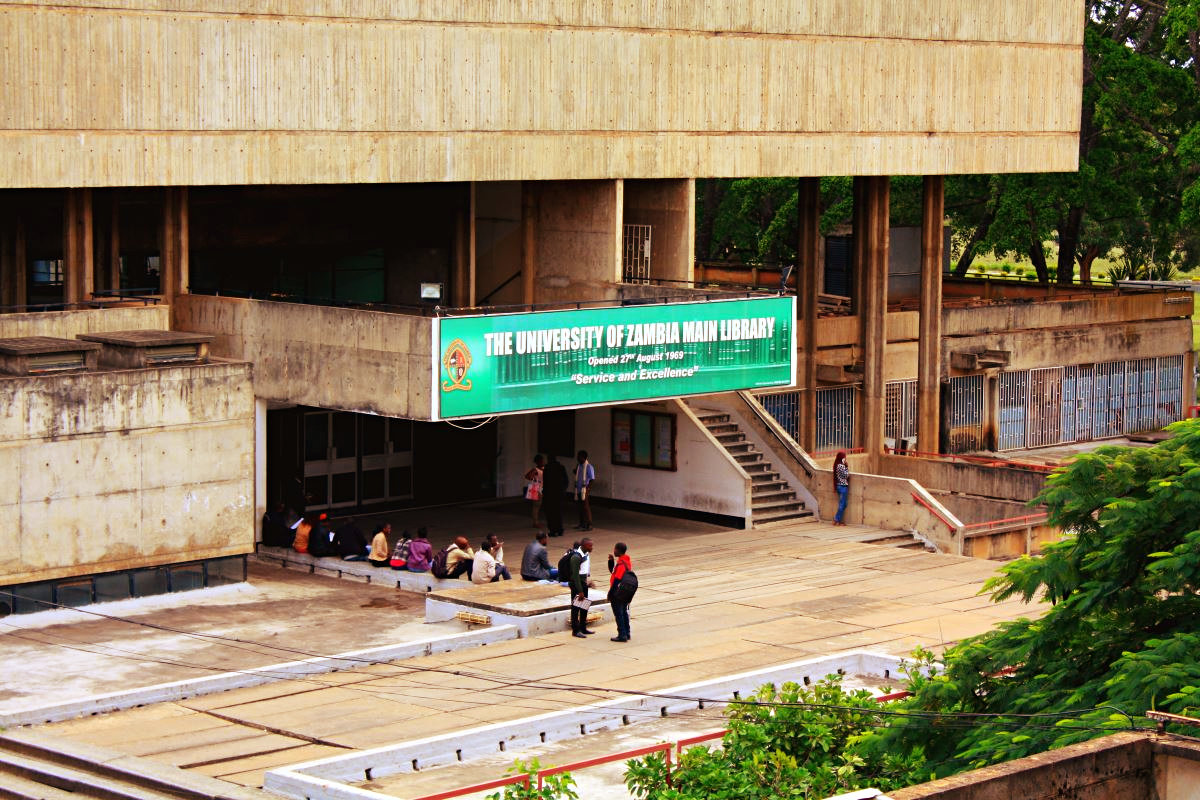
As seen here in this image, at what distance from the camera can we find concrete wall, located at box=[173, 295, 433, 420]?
3225 centimetres

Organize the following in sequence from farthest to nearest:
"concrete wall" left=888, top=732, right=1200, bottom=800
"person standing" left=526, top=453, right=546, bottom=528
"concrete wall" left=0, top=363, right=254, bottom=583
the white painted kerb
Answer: "person standing" left=526, top=453, right=546, bottom=528
"concrete wall" left=0, top=363, right=254, bottom=583
the white painted kerb
"concrete wall" left=888, top=732, right=1200, bottom=800

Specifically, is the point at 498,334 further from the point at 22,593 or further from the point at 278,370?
the point at 22,593

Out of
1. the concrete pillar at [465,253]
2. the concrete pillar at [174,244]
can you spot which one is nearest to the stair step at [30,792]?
the concrete pillar at [174,244]

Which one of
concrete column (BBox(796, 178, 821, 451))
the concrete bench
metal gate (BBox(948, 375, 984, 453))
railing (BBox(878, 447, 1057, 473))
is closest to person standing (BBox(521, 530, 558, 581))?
the concrete bench

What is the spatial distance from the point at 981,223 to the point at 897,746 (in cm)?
4456

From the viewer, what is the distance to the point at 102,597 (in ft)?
101

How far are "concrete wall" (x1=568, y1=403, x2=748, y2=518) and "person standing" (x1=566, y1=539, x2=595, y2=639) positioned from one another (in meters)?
9.47

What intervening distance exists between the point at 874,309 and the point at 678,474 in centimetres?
801

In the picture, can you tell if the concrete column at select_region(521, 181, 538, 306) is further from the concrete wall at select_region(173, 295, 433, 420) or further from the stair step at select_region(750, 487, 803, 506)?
the concrete wall at select_region(173, 295, 433, 420)

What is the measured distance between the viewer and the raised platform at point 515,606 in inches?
1153

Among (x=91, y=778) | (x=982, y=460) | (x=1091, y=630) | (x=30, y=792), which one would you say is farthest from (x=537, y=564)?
(x=982, y=460)

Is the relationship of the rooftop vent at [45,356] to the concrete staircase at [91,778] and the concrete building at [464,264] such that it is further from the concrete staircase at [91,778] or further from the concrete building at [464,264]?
the concrete staircase at [91,778]

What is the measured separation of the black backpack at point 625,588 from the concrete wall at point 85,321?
10.2m

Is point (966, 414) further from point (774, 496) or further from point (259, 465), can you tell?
point (259, 465)
